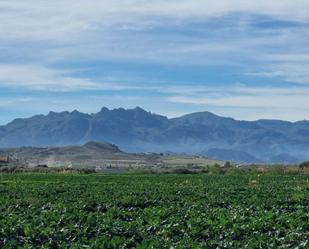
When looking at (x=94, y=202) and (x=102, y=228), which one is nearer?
(x=102, y=228)

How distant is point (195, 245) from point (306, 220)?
22.5 ft

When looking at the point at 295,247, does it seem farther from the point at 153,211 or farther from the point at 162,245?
the point at 153,211

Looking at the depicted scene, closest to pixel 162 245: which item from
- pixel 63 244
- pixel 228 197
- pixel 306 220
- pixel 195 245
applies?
pixel 195 245

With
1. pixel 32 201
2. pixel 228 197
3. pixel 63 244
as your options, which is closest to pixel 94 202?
pixel 32 201

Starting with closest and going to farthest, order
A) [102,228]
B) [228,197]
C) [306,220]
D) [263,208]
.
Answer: [102,228], [306,220], [263,208], [228,197]

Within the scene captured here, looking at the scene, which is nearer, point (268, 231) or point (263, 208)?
point (268, 231)

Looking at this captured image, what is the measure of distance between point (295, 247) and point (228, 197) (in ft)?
55.8

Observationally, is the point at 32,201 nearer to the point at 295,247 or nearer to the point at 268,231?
the point at 268,231

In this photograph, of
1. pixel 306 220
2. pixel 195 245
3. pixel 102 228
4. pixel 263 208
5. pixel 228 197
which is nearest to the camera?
pixel 195 245

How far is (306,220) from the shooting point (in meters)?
22.7

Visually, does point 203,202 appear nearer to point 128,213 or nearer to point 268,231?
point 128,213

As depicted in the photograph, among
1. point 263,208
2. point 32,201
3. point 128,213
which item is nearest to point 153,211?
point 128,213

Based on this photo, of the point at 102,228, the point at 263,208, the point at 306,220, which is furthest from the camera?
the point at 263,208

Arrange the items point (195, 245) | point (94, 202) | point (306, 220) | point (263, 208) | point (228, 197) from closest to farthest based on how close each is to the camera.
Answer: point (195, 245), point (306, 220), point (263, 208), point (94, 202), point (228, 197)
